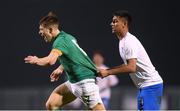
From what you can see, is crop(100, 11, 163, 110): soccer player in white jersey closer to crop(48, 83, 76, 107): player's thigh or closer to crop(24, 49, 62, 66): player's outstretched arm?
crop(48, 83, 76, 107): player's thigh

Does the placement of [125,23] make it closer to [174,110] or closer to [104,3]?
[174,110]

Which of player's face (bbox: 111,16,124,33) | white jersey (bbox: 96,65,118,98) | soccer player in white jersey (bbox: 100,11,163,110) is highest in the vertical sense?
player's face (bbox: 111,16,124,33)

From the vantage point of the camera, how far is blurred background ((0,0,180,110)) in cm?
2069

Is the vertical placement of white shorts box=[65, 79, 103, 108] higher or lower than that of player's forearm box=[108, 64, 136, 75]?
lower

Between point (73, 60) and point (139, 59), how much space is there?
100 centimetres

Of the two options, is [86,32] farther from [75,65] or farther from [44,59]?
[44,59]

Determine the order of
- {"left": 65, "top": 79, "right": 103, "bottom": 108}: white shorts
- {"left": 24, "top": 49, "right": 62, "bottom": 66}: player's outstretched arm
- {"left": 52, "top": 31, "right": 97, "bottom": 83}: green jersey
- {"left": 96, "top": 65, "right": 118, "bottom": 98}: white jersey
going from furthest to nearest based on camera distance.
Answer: {"left": 96, "top": 65, "right": 118, "bottom": 98}: white jersey < {"left": 65, "top": 79, "right": 103, "bottom": 108}: white shorts < {"left": 52, "top": 31, "right": 97, "bottom": 83}: green jersey < {"left": 24, "top": 49, "right": 62, "bottom": 66}: player's outstretched arm

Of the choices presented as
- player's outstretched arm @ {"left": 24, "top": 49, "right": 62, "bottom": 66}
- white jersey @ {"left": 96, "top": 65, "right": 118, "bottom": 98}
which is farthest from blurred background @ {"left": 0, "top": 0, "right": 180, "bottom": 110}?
player's outstretched arm @ {"left": 24, "top": 49, "right": 62, "bottom": 66}

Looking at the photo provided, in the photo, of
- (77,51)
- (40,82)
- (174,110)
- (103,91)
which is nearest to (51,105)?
(77,51)

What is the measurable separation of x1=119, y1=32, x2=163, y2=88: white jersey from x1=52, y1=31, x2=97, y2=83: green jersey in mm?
522

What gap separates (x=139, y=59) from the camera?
10.4 m

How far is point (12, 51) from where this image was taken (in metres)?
21.1

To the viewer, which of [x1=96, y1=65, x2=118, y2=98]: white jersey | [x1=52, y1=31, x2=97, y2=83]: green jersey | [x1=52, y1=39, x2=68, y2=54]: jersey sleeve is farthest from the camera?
[x1=96, y1=65, x2=118, y2=98]: white jersey

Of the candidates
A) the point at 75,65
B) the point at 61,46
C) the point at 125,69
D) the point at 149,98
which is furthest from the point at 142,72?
the point at 61,46
